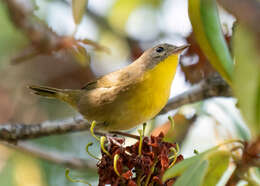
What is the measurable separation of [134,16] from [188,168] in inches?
183

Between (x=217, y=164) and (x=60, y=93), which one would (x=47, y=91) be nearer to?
(x=60, y=93)

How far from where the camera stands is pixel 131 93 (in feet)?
11.3

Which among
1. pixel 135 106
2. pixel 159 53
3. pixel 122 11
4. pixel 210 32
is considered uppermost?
pixel 122 11

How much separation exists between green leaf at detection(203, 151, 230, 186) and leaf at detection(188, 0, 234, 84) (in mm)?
367

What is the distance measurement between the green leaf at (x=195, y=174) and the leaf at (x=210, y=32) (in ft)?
1.49

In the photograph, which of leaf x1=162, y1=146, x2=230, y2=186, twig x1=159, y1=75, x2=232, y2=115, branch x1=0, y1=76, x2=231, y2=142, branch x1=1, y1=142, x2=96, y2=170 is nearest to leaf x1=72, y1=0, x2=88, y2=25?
branch x1=0, y1=76, x2=231, y2=142

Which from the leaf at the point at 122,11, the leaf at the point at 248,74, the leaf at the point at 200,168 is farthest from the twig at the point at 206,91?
the leaf at the point at 122,11

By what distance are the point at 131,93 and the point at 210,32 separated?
5.25 ft

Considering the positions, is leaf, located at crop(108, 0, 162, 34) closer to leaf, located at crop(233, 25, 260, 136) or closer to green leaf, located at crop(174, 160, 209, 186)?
green leaf, located at crop(174, 160, 209, 186)

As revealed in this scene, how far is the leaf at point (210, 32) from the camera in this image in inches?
73.7

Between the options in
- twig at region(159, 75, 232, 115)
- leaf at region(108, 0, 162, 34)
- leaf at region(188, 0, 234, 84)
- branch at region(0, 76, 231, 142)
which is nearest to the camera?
leaf at region(188, 0, 234, 84)

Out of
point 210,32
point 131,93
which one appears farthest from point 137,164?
point 131,93

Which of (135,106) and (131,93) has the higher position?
(131,93)

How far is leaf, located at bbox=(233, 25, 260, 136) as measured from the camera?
1204 millimetres
